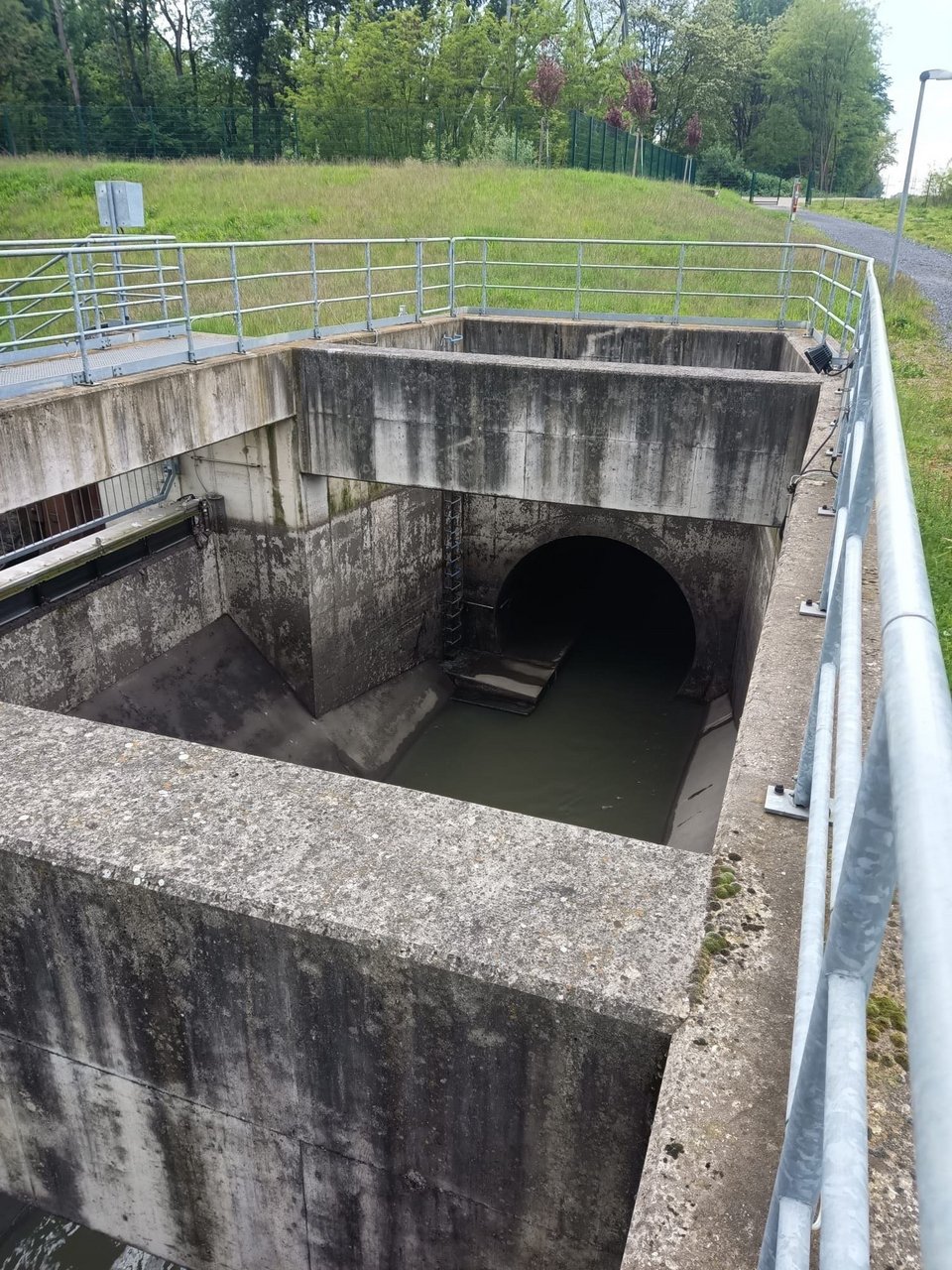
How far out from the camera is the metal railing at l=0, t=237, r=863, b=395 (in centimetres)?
844

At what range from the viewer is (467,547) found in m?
14.6

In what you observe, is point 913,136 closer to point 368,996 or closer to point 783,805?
point 783,805

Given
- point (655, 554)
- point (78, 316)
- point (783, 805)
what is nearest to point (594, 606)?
point (655, 554)

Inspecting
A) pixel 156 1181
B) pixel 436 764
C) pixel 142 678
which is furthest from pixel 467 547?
pixel 156 1181

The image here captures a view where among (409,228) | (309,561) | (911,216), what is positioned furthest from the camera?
(911,216)

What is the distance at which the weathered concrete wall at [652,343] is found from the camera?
509 inches

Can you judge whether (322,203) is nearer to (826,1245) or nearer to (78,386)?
(78,386)

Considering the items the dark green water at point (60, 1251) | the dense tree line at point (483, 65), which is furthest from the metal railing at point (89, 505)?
the dense tree line at point (483, 65)

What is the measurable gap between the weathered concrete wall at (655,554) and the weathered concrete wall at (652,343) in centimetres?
218

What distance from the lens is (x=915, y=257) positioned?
22.5m

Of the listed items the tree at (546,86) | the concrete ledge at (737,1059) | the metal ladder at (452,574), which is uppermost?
the tree at (546,86)

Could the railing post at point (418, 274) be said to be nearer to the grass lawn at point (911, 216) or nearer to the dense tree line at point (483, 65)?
the grass lawn at point (911, 216)

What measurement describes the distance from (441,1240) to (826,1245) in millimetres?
3184

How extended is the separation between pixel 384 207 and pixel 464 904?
21630 mm
